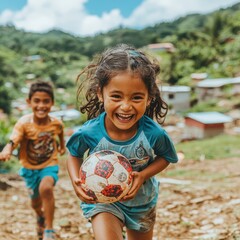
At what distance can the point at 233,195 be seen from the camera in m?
5.10

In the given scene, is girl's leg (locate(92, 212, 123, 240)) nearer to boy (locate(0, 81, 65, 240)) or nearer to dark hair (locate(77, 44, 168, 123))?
dark hair (locate(77, 44, 168, 123))

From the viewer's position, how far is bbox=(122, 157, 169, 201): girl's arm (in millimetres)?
2150

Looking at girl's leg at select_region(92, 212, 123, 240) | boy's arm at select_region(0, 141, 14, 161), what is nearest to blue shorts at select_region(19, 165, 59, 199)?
boy's arm at select_region(0, 141, 14, 161)

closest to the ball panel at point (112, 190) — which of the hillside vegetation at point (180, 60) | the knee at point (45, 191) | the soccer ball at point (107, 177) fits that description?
the soccer ball at point (107, 177)

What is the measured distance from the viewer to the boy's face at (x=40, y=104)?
3.98 meters

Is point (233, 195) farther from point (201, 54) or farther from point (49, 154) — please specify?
point (201, 54)

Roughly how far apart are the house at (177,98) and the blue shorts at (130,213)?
22.5 m

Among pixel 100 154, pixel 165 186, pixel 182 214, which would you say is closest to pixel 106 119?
pixel 100 154

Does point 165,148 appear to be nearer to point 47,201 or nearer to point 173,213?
point 47,201

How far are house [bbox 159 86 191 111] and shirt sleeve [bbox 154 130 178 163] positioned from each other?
73.8 feet

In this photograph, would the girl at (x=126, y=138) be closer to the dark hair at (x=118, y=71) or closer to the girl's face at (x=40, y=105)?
the dark hair at (x=118, y=71)

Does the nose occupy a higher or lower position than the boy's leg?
higher

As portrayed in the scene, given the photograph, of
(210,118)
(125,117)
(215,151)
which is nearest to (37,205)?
(125,117)

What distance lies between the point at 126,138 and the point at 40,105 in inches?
75.1
